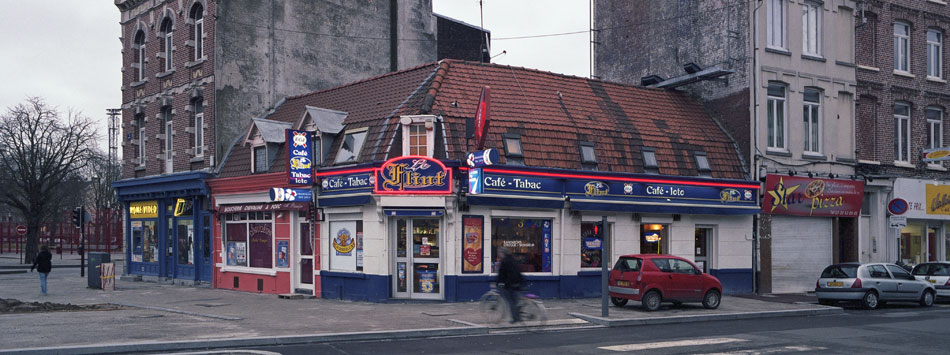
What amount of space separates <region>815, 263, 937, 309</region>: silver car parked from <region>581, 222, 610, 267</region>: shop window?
624 cm

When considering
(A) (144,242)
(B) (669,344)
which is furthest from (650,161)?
(A) (144,242)

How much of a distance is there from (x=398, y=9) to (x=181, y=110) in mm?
9088

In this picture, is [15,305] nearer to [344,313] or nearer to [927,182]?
[344,313]

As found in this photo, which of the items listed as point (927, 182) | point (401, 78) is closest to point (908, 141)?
point (927, 182)

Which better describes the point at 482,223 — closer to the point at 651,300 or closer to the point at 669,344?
the point at 651,300

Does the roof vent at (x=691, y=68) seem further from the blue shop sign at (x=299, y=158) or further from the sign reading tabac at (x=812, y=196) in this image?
the blue shop sign at (x=299, y=158)

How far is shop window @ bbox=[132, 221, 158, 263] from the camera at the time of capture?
29.9 meters

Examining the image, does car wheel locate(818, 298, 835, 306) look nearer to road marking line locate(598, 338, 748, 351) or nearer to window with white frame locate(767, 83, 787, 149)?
window with white frame locate(767, 83, 787, 149)

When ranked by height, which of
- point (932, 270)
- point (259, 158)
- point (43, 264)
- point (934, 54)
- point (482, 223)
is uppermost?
point (934, 54)

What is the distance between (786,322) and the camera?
17.7 meters

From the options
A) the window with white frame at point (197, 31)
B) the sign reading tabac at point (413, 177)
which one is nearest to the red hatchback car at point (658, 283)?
the sign reading tabac at point (413, 177)

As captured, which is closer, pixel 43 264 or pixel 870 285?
pixel 870 285

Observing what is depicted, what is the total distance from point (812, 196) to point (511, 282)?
603 inches

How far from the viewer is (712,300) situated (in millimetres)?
19953
